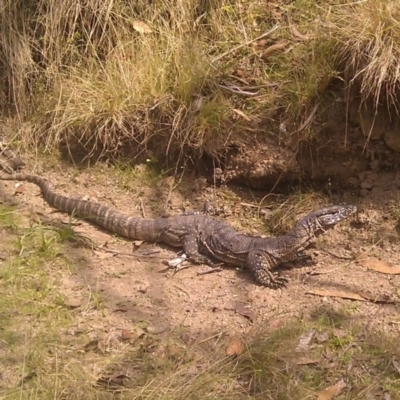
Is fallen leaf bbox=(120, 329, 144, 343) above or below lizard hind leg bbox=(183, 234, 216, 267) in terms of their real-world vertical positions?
above

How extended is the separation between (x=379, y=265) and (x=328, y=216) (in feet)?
1.84

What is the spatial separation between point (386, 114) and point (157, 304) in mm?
2497

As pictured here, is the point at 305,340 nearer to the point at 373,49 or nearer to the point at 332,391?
the point at 332,391

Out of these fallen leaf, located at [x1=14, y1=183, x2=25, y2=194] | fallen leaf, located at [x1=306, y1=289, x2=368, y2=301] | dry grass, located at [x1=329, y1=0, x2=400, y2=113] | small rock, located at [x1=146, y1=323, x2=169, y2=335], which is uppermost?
dry grass, located at [x1=329, y1=0, x2=400, y2=113]

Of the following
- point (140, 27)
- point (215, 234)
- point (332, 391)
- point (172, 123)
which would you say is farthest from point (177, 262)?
point (140, 27)

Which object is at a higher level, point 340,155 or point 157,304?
point 340,155

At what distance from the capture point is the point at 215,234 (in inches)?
239

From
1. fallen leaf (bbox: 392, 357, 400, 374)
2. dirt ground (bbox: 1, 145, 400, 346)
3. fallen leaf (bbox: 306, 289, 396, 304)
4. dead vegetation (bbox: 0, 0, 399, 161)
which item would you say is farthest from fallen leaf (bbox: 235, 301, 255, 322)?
dead vegetation (bbox: 0, 0, 399, 161)

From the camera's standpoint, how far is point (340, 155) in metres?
6.14

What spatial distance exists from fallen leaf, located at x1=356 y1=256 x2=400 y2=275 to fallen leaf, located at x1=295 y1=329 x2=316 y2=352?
3.20 ft

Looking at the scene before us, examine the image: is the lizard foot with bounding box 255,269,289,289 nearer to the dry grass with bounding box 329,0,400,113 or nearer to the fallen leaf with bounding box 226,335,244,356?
the fallen leaf with bounding box 226,335,244,356

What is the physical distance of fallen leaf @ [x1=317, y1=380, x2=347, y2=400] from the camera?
4160mm

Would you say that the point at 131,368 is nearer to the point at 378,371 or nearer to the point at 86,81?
the point at 378,371

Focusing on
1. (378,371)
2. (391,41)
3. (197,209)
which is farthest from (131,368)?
(391,41)
